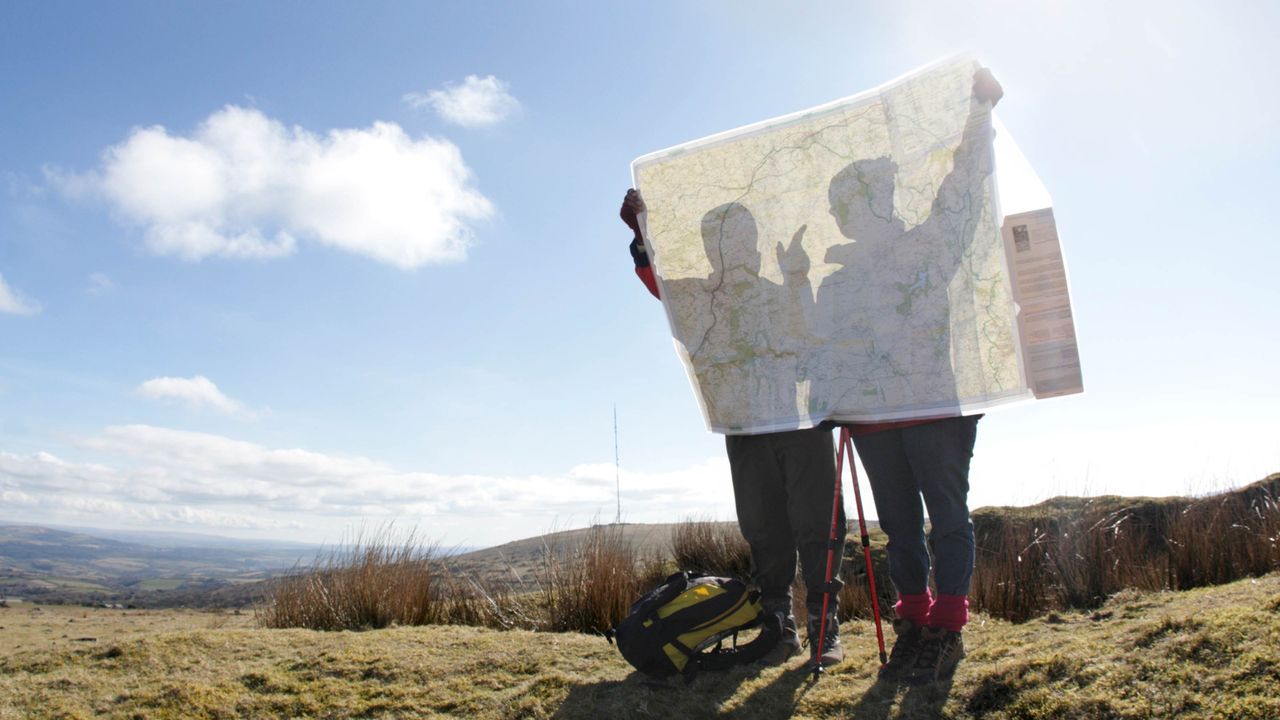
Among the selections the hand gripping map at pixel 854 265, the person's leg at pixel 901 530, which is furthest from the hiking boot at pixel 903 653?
the hand gripping map at pixel 854 265

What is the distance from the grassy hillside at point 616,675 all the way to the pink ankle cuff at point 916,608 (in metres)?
0.22

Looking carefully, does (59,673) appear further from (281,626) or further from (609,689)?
Result: (609,689)

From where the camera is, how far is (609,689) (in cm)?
309

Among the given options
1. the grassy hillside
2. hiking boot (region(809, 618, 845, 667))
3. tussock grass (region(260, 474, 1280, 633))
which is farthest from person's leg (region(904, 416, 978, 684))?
tussock grass (region(260, 474, 1280, 633))

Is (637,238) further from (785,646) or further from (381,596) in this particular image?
(381,596)

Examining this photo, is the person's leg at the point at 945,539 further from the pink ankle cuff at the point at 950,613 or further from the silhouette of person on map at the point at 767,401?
the silhouette of person on map at the point at 767,401

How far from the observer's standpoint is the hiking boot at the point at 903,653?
278cm

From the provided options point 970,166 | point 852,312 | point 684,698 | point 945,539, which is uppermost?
point 970,166

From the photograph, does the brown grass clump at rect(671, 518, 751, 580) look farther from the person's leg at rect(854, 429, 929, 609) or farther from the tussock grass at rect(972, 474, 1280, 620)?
the person's leg at rect(854, 429, 929, 609)

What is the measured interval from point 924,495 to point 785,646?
0.96 metres

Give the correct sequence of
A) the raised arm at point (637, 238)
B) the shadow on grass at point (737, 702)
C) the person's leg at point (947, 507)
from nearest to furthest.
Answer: the shadow on grass at point (737, 702) < the person's leg at point (947, 507) < the raised arm at point (637, 238)

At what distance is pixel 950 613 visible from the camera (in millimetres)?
2787

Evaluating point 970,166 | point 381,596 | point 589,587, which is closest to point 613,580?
point 589,587

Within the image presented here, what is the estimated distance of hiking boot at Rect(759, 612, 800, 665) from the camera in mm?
3244
